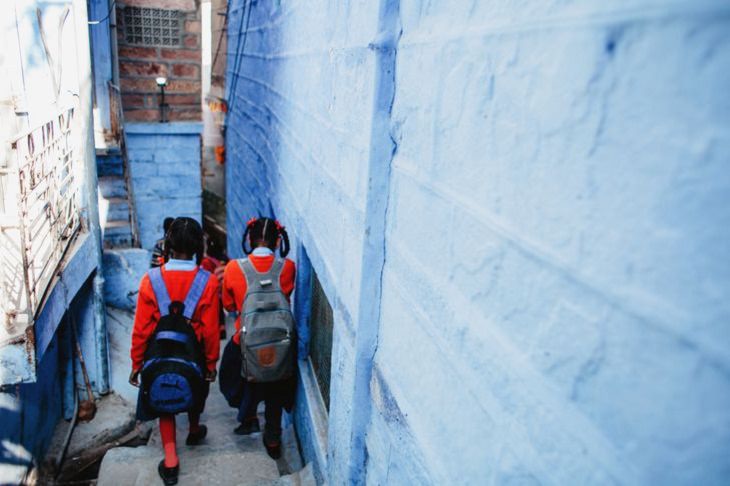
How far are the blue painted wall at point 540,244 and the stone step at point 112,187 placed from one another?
18.4 feet

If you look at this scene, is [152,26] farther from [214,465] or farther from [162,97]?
[214,465]

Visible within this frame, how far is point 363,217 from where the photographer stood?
6.77 feet

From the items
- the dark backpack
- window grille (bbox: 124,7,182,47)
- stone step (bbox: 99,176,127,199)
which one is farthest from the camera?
window grille (bbox: 124,7,182,47)

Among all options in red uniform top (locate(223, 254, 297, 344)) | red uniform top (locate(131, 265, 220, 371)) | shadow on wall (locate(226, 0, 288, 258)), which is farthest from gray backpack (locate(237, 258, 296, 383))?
shadow on wall (locate(226, 0, 288, 258))

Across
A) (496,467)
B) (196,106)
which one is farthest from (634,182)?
(196,106)

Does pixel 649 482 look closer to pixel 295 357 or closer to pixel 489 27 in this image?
pixel 489 27

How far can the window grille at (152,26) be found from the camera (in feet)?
23.7

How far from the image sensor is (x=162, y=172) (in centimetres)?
746

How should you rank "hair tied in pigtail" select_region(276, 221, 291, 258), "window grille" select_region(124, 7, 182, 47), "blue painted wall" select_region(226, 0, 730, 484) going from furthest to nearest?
"window grille" select_region(124, 7, 182, 47) → "hair tied in pigtail" select_region(276, 221, 291, 258) → "blue painted wall" select_region(226, 0, 730, 484)

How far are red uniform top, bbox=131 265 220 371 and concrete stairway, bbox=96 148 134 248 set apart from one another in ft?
11.0

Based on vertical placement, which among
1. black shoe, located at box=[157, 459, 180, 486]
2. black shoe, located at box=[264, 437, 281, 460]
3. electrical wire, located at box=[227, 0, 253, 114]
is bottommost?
black shoe, located at box=[264, 437, 281, 460]

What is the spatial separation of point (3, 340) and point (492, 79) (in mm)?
3226

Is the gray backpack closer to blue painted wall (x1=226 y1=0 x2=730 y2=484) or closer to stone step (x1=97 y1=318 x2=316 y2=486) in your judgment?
stone step (x1=97 y1=318 x2=316 y2=486)

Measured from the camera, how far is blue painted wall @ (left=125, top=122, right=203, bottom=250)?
7.32 metres
